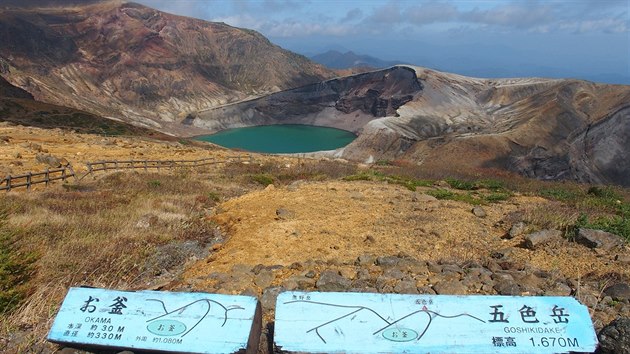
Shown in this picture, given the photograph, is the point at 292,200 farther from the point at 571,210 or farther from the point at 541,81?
the point at 541,81

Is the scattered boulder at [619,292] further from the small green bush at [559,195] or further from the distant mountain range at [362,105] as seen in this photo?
the distant mountain range at [362,105]

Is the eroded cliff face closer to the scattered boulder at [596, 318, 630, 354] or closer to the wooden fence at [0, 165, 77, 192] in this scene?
the wooden fence at [0, 165, 77, 192]

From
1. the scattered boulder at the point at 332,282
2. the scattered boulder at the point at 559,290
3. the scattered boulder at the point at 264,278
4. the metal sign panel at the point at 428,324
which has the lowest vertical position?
the scattered boulder at the point at 264,278

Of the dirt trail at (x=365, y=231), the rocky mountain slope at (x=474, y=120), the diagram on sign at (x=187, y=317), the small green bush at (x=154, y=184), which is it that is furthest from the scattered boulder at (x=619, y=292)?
the rocky mountain slope at (x=474, y=120)

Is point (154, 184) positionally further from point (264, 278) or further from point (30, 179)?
point (264, 278)

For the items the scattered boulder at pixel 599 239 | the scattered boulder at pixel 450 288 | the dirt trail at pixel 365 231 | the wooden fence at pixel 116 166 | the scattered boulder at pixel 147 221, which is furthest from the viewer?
the wooden fence at pixel 116 166
